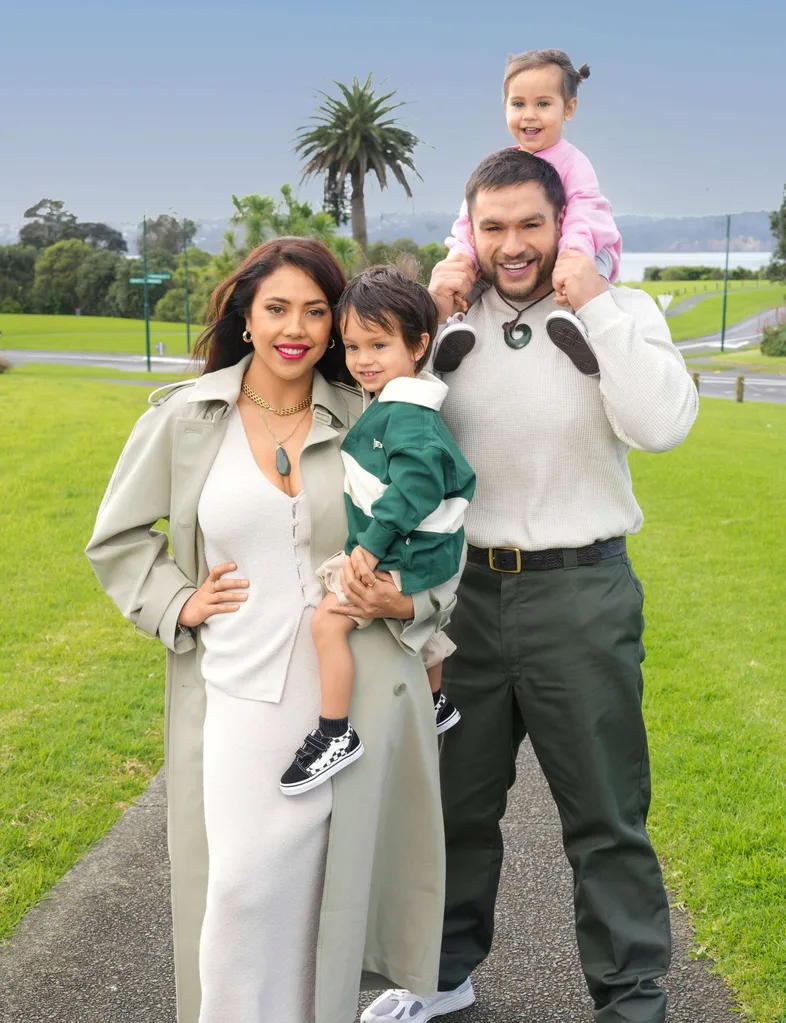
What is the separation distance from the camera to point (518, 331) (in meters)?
2.97

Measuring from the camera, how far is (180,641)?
9.12 feet

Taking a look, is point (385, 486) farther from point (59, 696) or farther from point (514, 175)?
point (59, 696)

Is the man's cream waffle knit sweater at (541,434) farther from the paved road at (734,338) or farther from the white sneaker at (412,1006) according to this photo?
the paved road at (734,338)

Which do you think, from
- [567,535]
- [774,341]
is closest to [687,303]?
[774,341]

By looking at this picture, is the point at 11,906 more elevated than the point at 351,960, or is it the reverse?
the point at 351,960

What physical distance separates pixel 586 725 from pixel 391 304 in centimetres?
128

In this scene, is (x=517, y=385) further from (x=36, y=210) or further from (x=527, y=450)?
(x=36, y=210)

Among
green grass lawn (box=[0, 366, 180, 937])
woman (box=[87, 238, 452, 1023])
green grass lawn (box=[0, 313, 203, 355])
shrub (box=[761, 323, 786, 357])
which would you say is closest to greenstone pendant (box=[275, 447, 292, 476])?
woman (box=[87, 238, 452, 1023])

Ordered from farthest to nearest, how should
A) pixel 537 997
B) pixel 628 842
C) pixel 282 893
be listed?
pixel 537 997 → pixel 628 842 → pixel 282 893

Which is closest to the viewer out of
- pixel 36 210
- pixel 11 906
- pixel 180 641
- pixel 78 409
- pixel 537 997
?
pixel 180 641

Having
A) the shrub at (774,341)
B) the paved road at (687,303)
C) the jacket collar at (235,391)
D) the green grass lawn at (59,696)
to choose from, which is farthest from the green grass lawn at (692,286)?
the jacket collar at (235,391)

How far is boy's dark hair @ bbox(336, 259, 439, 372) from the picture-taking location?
2.64 metres

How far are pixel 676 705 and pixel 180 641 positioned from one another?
394 cm

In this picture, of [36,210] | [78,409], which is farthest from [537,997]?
[36,210]
